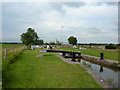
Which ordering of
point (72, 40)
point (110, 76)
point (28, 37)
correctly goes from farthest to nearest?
point (72, 40)
point (28, 37)
point (110, 76)

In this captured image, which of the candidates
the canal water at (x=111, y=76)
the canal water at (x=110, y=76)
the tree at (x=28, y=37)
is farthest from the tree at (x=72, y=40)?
the canal water at (x=111, y=76)

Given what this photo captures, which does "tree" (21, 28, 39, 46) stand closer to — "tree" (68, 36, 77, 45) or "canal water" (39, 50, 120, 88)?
"tree" (68, 36, 77, 45)

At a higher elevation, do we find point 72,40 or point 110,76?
point 72,40

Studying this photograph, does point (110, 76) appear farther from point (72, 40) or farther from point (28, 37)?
point (72, 40)

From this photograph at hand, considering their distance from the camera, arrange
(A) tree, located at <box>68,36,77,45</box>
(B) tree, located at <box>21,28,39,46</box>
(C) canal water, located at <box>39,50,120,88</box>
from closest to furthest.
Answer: (C) canal water, located at <box>39,50,120,88</box>, (B) tree, located at <box>21,28,39,46</box>, (A) tree, located at <box>68,36,77,45</box>

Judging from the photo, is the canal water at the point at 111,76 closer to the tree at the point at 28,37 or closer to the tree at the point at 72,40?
the tree at the point at 28,37

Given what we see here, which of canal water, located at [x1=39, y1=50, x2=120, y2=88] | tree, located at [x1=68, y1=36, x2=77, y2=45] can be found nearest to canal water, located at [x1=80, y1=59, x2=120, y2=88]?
canal water, located at [x1=39, y1=50, x2=120, y2=88]

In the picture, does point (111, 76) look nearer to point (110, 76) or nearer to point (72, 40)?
point (110, 76)

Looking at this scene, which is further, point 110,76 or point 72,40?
point 72,40

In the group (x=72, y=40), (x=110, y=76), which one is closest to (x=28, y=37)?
(x=72, y=40)

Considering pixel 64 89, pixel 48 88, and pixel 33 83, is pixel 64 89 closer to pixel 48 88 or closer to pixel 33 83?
pixel 48 88

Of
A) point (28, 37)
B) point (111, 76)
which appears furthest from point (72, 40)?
point (111, 76)

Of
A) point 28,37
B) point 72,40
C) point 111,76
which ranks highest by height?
point 28,37

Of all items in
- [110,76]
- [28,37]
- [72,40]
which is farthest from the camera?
[72,40]
